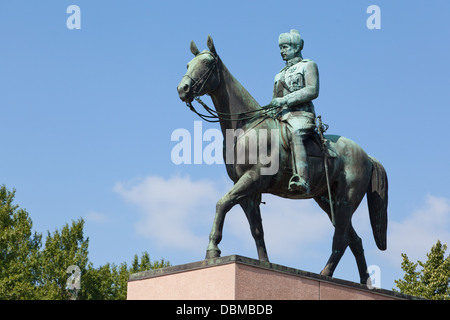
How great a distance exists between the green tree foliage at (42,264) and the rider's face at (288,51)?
2656 centimetres

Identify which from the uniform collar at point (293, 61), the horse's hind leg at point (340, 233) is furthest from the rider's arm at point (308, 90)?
the horse's hind leg at point (340, 233)

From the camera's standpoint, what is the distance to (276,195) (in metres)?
Result: 12.6

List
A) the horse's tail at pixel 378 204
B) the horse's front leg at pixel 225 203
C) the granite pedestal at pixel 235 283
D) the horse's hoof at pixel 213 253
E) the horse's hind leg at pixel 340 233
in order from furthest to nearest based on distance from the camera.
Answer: the horse's tail at pixel 378 204 → the horse's hind leg at pixel 340 233 → the horse's front leg at pixel 225 203 → the horse's hoof at pixel 213 253 → the granite pedestal at pixel 235 283

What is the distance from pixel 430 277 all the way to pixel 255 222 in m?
22.7

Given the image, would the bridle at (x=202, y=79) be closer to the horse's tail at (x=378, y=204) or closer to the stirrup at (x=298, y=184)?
A: the stirrup at (x=298, y=184)

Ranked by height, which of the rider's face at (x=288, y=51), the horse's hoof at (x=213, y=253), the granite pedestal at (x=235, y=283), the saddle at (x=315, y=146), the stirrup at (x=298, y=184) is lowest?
the granite pedestal at (x=235, y=283)

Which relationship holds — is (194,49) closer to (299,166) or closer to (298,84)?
(298,84)

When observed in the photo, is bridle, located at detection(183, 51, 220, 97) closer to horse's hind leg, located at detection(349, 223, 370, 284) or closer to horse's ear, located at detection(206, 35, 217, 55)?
horse's ear, located at detection(206, 35, 217, 55)

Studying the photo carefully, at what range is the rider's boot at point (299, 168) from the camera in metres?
11.8

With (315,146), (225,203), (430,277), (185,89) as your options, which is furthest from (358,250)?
(430,277)

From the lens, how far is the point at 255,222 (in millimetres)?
12484

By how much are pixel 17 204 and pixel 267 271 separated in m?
31.6

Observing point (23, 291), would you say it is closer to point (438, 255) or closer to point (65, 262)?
point (65, 262)

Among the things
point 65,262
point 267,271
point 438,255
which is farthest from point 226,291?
point 65,262
